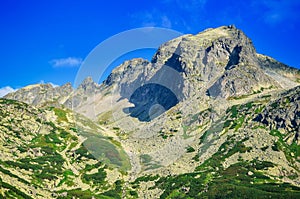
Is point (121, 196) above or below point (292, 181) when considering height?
below

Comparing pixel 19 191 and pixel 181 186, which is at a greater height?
pixel 181 186

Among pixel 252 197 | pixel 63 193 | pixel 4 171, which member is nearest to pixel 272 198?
pixel 252 197

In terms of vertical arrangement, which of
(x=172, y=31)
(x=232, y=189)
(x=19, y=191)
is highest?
(x=172, y=31)

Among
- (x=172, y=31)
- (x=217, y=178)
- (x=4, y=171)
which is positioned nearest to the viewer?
(x=172, y=31)

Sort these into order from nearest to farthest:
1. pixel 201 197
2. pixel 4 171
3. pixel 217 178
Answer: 1. pixel 201 197
2. pixel 4 171
3. pixel 217 178

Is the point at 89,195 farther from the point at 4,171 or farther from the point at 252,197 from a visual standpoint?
the point at 252,197

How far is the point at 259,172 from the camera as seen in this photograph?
19650cm

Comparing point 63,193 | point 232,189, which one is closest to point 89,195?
point 63,193

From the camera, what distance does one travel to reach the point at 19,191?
532 ft

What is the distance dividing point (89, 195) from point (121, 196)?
57.3 ft

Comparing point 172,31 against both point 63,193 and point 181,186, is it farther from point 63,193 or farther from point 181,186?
point 63,193

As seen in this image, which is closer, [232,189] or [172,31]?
[172,31]

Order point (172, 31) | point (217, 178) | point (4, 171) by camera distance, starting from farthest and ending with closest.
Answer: point (217, 178) → point (4, 171) → point (172, 31)

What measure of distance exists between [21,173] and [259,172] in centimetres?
13450
